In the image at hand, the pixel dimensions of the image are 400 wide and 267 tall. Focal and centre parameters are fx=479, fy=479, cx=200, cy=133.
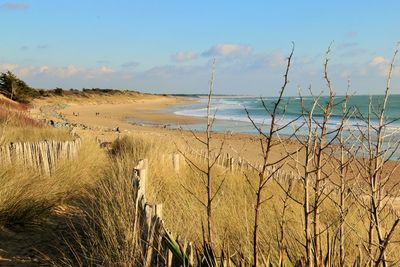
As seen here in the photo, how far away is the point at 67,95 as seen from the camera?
56.5 metres

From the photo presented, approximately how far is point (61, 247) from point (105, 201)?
0.57 m

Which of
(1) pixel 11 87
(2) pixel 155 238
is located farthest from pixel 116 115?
(2) pixel 155 238

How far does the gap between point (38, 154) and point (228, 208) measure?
3.33 metres

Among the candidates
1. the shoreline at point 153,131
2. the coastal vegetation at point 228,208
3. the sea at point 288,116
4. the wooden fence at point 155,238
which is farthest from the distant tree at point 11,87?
the wooden fence at point 155,238

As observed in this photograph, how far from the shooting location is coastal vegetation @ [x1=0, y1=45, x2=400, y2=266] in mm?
2096

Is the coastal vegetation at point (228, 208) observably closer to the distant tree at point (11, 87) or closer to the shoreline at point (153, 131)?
the shoreline at point (153, 131)

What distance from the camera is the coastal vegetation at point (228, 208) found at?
2.10 metres

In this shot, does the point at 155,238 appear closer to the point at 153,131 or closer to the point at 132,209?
the point at 132,209

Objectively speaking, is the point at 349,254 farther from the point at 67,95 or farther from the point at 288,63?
the point at 67,95

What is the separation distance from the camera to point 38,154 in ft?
21.1

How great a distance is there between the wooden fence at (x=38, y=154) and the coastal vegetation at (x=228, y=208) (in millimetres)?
125

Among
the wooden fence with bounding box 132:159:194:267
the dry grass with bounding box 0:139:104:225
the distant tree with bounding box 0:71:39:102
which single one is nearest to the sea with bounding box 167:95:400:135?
the wooden fence with bounding box 132:159:194:267

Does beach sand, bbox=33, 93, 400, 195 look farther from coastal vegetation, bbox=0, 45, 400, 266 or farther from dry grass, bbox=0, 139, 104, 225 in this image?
coastal vegetation, bbox=0, 45, 400, 266

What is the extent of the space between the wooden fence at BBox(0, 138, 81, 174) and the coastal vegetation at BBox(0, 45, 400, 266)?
0.12 meters
